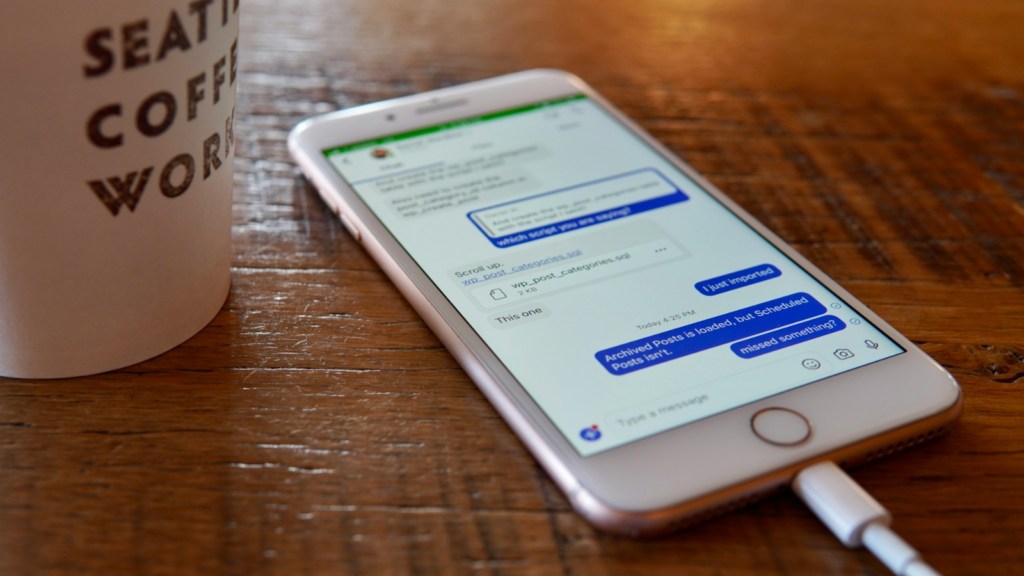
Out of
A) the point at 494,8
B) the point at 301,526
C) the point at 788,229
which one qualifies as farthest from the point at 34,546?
the point at 494,8

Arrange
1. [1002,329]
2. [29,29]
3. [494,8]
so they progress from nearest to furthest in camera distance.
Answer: [29,29], [1002,329], [494,8]

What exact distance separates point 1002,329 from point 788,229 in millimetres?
118

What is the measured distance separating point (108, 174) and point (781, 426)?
0.27 meters

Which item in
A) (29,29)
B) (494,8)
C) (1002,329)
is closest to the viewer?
(29,29)

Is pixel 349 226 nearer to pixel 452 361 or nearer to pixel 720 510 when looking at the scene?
pixel 452 361

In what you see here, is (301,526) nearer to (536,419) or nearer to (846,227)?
(536,419)

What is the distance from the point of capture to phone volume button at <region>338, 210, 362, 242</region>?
460mm

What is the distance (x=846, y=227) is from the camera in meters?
0.51

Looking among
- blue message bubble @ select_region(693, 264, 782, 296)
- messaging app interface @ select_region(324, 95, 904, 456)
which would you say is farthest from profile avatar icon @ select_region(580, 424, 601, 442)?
blue message bubble @ select_region(693, 264, 782, 296)

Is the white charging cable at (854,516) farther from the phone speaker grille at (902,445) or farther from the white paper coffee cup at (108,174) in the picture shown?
the white paper coffee cup at (108,174)

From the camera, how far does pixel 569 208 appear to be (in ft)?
1.56

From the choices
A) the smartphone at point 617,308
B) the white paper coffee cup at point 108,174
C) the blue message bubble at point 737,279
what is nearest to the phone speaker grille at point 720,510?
the smartphone at point 617,308

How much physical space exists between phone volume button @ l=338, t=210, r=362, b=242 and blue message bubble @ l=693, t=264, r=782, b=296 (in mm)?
171

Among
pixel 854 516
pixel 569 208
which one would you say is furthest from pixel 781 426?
pixel 569 208
